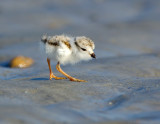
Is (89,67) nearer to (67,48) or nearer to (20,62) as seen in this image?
(67,48)

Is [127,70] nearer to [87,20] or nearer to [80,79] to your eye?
[80,79]

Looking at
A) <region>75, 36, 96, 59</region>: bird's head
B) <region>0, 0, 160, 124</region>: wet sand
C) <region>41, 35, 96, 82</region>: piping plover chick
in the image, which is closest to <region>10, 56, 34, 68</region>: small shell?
<region>0, 0, 160, 124</region>: wet sand

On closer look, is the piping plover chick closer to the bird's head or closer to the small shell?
the bird's head

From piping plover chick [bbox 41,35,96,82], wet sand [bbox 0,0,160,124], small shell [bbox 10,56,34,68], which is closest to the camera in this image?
wet sand [bbox 0,0,160,124]

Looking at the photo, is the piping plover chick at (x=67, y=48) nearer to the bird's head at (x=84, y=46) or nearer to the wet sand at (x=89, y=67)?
the bird's head at (x=84, y=46)

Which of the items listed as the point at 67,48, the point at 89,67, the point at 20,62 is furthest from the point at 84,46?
the point at 20,62

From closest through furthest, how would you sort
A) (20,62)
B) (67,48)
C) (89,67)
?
(67,48), (89,67), (20,62)

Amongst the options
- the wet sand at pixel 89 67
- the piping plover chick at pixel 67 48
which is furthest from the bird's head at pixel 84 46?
the wet sand at pixel 89 67

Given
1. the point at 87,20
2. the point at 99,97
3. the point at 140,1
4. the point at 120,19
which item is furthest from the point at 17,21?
the point at 99,97
